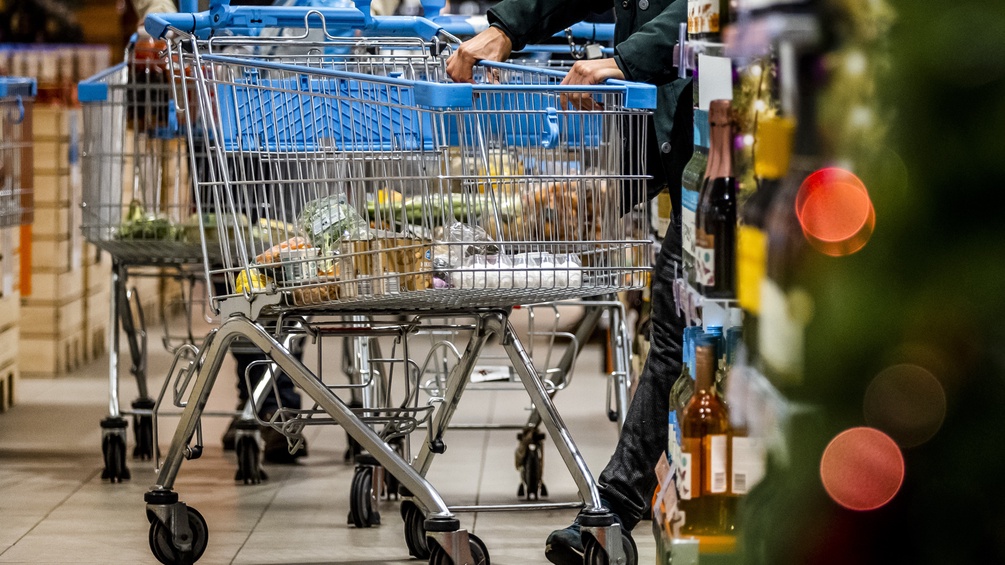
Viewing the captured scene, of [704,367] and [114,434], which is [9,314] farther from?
[704,367]

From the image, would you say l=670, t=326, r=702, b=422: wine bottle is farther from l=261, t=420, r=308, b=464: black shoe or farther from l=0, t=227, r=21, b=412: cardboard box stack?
l=0, t=227, r=21, b=412: cardboard box stack

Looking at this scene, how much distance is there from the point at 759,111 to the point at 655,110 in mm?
1329

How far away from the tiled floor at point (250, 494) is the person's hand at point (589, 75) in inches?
42.9

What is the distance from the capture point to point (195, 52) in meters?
2.65

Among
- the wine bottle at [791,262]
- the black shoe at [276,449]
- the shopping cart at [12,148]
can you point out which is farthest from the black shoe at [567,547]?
the shopping cart at [12,148]

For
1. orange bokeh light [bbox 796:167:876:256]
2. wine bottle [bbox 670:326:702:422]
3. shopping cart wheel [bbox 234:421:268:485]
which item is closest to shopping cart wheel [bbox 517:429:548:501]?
shopping cart wheel [bbox 234:421:268:485]

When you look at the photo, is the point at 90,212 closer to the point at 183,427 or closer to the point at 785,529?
the point at 183,427

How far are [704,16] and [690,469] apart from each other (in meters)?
0.58

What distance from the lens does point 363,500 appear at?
342cm

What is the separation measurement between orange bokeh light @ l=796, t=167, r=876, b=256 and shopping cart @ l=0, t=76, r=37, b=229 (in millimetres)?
3444

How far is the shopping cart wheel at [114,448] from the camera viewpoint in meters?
3.95

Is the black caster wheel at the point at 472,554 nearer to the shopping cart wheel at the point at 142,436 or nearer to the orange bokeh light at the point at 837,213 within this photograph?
the orange bokeh light at the point at 837,213

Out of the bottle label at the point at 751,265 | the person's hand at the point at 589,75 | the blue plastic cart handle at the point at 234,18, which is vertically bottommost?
the bottle label at the point at 751,265

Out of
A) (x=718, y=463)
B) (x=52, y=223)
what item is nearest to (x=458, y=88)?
(x=718, y=463)
